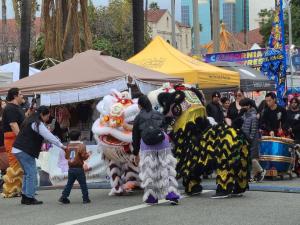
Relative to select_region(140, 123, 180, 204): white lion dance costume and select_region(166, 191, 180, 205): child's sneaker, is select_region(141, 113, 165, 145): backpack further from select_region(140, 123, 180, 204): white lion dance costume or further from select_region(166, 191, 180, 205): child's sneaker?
select_region(166, 191, 180, 205): child's sneaker

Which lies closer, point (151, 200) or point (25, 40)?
point (151, 200)

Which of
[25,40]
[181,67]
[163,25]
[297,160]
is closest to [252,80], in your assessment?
[181,67]

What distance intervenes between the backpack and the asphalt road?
1.02 metres

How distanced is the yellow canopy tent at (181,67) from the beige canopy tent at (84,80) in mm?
2841

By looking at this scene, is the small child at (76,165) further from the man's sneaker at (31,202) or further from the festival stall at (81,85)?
the festival stall at (81,85)

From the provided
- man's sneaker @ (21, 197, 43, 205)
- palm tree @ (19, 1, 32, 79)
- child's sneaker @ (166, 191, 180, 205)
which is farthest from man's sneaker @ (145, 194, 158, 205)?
palm tree @ (19, 1, 32, 79)

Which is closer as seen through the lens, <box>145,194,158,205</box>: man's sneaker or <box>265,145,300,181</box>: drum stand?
<box>145,194,158,205</box>: man's sneaker

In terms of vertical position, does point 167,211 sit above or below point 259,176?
below

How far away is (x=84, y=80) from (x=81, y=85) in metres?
0.14

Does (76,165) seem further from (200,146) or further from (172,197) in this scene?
(200,146)

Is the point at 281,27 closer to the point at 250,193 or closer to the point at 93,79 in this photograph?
the point at 93,79

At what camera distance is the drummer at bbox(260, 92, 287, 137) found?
13797mm

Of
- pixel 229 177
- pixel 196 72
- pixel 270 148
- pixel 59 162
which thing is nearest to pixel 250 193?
pixel 229 177

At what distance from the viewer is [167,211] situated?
9.52 meters
